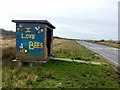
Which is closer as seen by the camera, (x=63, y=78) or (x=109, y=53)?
(x=63, y=78)

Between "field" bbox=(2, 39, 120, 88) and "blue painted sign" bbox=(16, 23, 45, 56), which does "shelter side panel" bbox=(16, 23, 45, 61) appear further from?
"field" bbox=(2, 39, 120, 88)

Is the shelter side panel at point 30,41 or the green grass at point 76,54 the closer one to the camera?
the shelter side panel at point 30,41

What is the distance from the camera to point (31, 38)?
19.8m

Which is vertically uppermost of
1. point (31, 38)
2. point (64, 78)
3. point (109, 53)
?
point (31, 38)

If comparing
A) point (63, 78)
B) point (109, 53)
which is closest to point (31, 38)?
point (63, 78)

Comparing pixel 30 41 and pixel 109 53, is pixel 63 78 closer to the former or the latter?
pixel 30 41

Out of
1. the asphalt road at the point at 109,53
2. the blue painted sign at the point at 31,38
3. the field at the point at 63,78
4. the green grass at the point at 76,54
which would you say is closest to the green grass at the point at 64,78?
the field at the point at 63,78

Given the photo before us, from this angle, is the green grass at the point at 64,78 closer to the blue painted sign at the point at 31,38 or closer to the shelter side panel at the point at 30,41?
the shelter side panel at the point at 30,41

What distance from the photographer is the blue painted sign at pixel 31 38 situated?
19.7 metres

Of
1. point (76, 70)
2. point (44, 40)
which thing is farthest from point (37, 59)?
point (76, 70)

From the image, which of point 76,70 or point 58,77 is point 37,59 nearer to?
point 76,70

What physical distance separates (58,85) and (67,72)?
3673 mm

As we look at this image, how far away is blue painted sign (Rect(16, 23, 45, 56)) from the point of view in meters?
19.7

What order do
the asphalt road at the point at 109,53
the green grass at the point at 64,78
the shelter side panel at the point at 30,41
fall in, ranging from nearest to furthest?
the green grass at the point at 64,78, the shelter side panel at the point at 30,41, the asphalt road at the point at 109,53
